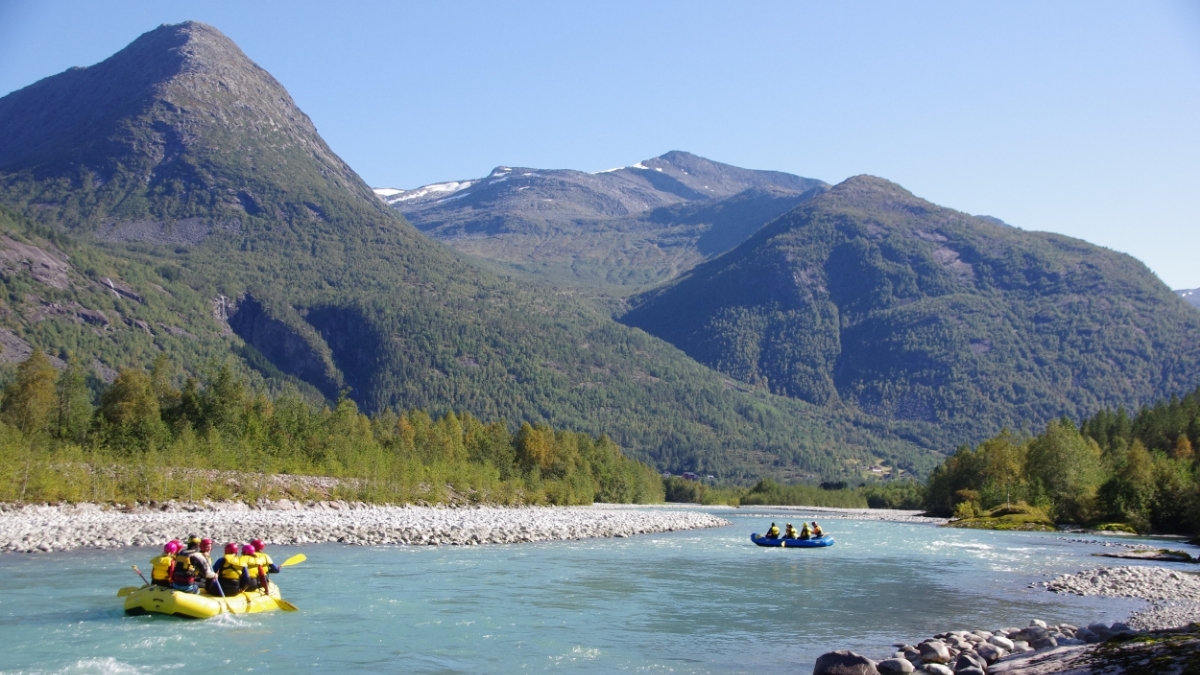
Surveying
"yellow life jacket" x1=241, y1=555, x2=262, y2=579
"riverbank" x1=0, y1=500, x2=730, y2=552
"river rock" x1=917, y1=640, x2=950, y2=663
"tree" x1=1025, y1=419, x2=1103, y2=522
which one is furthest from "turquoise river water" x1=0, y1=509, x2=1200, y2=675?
"tree" x1=1025, y1=419, x2=1103, y2=522

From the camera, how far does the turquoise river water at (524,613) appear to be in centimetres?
2370

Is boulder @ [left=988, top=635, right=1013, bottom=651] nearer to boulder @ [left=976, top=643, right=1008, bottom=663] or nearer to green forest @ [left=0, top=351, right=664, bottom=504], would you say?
boulder @ [left=976, top=643, right=1008, bottom=663]

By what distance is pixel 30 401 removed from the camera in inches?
3036

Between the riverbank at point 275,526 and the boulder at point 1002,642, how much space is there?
38.0 meters

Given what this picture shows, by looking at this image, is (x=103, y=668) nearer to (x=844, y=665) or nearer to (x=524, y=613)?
(x=524, y=613)

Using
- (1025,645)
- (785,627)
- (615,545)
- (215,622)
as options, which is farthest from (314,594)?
(615,545)

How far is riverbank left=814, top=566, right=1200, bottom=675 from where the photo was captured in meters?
17.6

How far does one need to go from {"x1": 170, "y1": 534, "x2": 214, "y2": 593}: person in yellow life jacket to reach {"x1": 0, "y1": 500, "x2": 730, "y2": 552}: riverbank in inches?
762

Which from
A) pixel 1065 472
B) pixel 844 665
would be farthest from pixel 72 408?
pixel 1065 472

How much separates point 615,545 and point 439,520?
14418 mm

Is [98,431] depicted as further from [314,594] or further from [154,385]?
[314,594]

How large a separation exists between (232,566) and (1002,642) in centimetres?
2183

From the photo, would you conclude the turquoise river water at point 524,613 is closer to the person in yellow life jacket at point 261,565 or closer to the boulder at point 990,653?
the person in yellow life jacket at point 261,565

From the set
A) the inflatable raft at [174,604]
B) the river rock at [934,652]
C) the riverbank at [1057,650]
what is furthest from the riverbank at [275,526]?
the river rock at [934,652]
